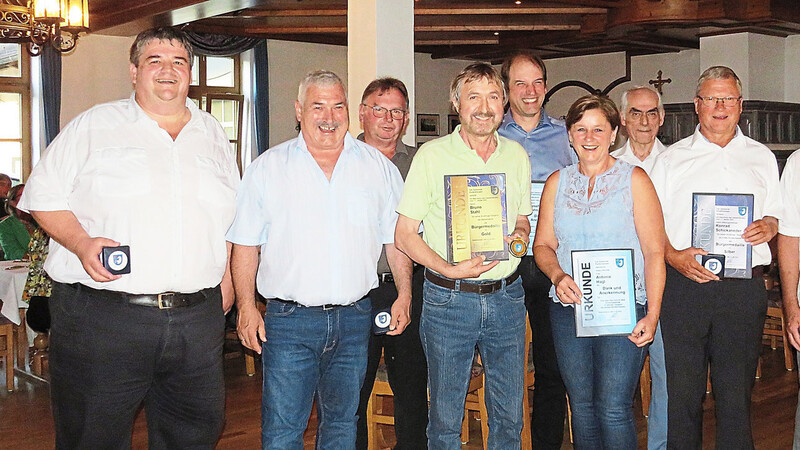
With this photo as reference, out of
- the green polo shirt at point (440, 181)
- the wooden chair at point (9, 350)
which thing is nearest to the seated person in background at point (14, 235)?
the wooden chair at point (9, 350)

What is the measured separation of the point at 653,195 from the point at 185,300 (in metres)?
1.61

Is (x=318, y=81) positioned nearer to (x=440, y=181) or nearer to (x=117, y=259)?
(x=440, y=181)

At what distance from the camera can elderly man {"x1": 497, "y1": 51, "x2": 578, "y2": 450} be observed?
3.38 meters

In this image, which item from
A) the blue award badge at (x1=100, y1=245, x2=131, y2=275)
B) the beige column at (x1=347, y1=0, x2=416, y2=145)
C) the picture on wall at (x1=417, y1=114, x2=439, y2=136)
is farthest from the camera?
the picture on wall at (x1=417, y1=114, x2=439, y2=136)

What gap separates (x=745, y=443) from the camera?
3131 mm

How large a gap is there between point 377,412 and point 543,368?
2.99ft

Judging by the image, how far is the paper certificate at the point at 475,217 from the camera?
2.76 m

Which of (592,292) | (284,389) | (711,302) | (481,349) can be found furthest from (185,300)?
(711,302)

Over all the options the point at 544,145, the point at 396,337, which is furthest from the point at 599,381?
the point at 544,145

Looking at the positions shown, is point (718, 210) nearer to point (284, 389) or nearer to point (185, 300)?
point (284, 389)

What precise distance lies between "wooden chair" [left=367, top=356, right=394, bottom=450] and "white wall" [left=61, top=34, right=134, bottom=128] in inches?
259

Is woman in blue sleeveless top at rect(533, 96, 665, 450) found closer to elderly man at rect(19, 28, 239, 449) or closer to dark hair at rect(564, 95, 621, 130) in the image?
dark hair at rect(564, 95, 621, 130)

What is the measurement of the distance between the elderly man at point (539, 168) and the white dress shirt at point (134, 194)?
1.38m

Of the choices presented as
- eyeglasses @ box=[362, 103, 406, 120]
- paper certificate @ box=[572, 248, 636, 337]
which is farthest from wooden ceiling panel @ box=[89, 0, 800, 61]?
paper certificate @ box=[572, 248, 636, 337]
